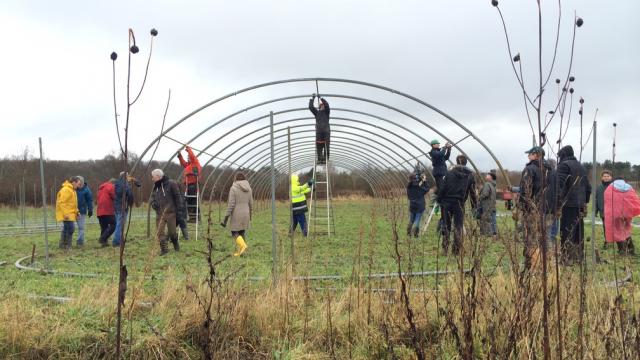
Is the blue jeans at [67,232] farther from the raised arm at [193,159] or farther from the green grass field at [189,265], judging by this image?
the raised arm at [193,159]

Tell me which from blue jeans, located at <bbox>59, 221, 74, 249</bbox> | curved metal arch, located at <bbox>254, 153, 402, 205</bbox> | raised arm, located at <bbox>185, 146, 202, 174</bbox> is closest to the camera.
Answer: blue jeans, located at <bbox>59, 221, 74, 249</bbox>

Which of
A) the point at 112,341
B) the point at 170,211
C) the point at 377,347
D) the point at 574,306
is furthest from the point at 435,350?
the point at 170,211

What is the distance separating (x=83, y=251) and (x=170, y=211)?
2.48 m

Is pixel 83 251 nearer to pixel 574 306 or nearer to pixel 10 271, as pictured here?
pixel 10 271

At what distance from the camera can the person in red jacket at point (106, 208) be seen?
10.8 m

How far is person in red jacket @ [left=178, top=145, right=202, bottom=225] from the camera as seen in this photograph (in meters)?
11.6

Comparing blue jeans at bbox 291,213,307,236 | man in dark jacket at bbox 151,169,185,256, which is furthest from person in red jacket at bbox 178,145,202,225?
blue jeans at bbox 291,213,307,236

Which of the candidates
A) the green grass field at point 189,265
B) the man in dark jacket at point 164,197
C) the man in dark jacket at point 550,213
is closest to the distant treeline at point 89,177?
the green grass field at point 189,265

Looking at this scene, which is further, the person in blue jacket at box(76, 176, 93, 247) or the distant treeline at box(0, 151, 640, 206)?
the distant treeline at box(0, 151, 640, 206)

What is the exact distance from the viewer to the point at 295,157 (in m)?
20.3

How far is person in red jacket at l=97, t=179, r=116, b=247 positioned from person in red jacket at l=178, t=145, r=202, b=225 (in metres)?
1.53

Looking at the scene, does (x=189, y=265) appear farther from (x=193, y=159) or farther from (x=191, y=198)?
(x=191, y=198)

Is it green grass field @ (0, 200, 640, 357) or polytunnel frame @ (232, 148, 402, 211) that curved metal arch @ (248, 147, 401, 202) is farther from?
green grass field @ (0, 200, 640, 357)

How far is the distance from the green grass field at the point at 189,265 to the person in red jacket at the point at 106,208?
458mm
